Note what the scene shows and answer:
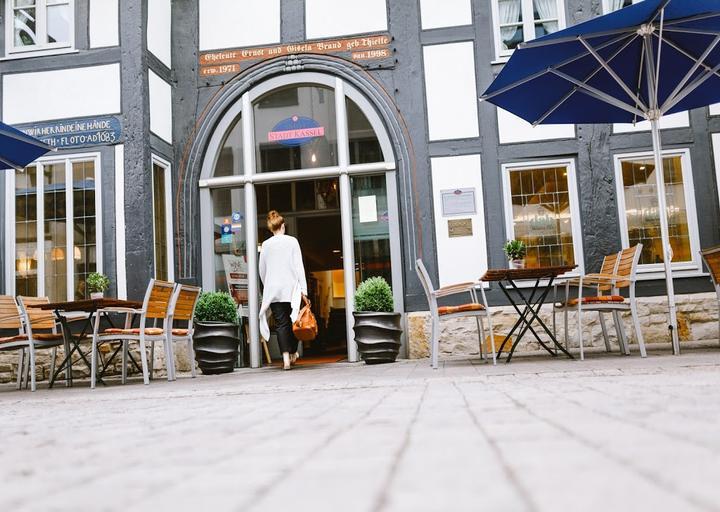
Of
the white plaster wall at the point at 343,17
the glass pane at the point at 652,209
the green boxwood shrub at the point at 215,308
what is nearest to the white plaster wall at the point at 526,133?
the glass pane at the point at 652,209

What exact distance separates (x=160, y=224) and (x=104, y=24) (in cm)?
237

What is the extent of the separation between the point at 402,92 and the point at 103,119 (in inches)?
135

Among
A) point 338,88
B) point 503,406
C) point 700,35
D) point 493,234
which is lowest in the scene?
point 503,406

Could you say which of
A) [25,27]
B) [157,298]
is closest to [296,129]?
[157,298]

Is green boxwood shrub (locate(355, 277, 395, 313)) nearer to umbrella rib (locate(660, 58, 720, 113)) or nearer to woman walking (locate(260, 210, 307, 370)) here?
woman walking (locate(260, 210, 307, 370))

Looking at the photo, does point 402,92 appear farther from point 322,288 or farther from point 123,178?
point 322,288

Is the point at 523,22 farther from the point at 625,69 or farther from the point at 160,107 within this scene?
the point at 160,107

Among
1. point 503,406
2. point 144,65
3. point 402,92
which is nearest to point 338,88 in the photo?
point 402,92

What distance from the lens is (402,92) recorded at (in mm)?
8914

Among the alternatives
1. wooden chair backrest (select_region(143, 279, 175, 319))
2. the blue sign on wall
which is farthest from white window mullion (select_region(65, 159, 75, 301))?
wooden chair backrest (select_region(143, 279, 175, 319))

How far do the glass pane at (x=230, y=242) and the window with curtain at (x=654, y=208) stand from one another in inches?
175

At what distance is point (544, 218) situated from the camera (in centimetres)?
866

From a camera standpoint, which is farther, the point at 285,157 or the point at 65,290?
the point at 285,157

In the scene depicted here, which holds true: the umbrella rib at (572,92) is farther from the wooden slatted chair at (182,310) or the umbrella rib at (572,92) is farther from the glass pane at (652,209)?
the wooden slatted chair at (182,310)
